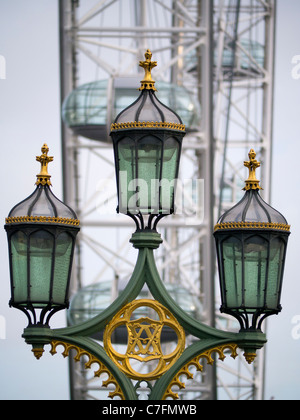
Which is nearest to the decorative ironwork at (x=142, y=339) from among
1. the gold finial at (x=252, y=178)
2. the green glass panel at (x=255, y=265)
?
the green glass panel at (x=255, y=265)

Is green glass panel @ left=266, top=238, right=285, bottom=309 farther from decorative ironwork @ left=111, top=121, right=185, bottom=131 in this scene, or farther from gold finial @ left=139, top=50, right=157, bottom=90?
gold finial @ left=139, top=50, right=157, bottom=90

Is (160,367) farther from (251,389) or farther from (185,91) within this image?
(251,389)

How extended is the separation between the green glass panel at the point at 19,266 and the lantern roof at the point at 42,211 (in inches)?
4.9

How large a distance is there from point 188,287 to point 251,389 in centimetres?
519

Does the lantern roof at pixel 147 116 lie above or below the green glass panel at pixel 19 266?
above

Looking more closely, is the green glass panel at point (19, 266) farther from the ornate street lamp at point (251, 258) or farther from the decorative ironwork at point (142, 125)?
the ornate street lamp at point (251, 258)

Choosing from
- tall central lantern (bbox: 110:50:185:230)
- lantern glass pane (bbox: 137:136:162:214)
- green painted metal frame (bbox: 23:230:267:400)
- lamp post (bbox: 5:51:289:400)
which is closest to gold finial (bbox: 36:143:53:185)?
lamp post (bbox: 5:51:289:400)

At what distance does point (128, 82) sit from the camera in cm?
4253

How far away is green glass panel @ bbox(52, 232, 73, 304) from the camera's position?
11.8 meters

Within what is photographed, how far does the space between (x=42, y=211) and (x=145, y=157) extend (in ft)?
2.77

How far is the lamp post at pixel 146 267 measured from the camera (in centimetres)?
1157

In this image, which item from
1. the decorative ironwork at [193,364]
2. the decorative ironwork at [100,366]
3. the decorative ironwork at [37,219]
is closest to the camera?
the decorative ironwork at [100,366]

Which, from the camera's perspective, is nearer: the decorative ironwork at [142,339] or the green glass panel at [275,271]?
the decorative ironwork at [142,339]
